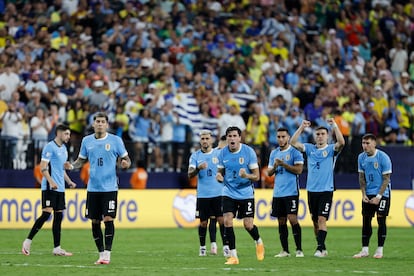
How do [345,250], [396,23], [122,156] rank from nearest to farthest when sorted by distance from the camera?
[122,156] → [345,250] → [396,23]

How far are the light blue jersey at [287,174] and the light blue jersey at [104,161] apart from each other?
3.84 metres

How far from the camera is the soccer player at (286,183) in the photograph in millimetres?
20750

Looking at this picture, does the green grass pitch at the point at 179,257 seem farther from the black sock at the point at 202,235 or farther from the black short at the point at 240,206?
the black short at the point at 240,206

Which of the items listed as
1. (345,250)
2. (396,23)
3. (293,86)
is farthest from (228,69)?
(345,250)

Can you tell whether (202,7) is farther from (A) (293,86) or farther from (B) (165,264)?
(B) (165,264)

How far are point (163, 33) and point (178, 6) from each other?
1830 mm

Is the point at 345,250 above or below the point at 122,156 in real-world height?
below

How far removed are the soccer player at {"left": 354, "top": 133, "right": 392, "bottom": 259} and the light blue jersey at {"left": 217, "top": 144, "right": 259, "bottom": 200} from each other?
330 centimetres

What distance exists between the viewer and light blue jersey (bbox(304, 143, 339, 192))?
20797mm

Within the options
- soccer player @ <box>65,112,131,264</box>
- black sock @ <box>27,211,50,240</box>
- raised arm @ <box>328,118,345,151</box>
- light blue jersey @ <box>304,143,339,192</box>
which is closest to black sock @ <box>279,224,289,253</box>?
light blue jersey @ <box>304,143,339,192</box>

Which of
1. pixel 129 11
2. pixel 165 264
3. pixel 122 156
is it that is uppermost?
pixel 129 11

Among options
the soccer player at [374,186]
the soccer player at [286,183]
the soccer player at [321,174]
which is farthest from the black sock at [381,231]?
the soccer player at [286,183]

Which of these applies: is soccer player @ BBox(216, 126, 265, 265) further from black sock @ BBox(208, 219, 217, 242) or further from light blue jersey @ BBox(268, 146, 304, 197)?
black sock @ BBox(208, 219, 217, 242)

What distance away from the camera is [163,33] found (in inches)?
1388
